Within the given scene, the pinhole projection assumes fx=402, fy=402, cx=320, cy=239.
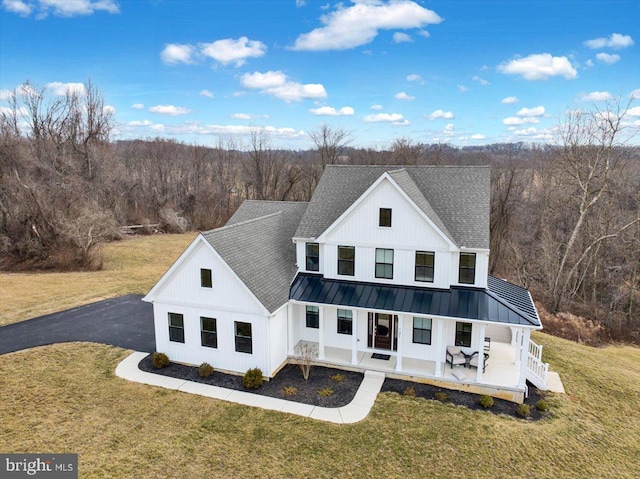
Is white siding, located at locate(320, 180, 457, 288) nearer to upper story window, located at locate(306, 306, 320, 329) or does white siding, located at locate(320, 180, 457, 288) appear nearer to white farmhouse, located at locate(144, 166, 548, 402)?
white farmhouse, located at locate(144, 166, 548, 402)

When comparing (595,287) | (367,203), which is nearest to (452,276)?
(367,203)

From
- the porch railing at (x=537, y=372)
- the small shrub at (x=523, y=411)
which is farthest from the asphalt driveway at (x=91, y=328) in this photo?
the porch railing at (x=537, y=372)

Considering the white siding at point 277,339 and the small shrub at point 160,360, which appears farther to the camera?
the small shrub at point 160,360

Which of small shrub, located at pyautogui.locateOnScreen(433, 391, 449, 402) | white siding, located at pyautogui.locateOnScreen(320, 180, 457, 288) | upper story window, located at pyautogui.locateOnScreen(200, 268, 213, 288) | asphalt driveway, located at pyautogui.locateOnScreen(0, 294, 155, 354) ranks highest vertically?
white siding, located at pyautogui.locateOnScreen(320, 180, 457, 288)

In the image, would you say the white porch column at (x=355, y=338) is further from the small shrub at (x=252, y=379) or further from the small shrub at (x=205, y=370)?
the small shrub at (x=205, y=370)

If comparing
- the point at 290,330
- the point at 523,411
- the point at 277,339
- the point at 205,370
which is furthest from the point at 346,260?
the point at 523,411

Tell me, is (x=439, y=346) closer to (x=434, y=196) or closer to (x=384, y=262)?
(x=384, y=262)

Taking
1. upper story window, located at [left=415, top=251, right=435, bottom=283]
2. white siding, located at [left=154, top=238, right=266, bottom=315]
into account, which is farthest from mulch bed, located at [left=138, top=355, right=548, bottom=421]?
upper story window, located at [left=415, top=251, right=435, bottom=283]
